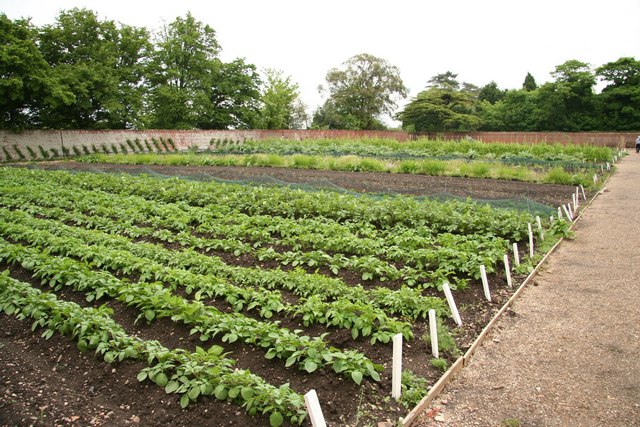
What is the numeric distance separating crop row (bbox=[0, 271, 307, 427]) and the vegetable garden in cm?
2

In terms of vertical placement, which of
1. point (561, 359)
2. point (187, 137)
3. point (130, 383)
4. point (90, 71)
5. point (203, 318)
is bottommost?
point (561, 359)

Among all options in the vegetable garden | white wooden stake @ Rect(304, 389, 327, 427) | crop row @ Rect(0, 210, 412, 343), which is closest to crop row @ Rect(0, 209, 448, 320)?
the vegetable garden

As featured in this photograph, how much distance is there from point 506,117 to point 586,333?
178 ft

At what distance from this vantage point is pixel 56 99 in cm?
2997

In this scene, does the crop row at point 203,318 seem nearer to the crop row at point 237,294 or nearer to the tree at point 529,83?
the crop row at point 237,294

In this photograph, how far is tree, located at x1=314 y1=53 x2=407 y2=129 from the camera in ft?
195

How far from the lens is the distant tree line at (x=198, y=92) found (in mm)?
30203

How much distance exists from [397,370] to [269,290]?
2.76 metres

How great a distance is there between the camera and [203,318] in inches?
199

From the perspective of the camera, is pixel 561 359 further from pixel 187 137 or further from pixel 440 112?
pixel 440 112

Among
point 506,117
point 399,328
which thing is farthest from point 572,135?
point 399,328

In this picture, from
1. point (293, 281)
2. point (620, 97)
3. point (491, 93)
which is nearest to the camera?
point (293, 281)

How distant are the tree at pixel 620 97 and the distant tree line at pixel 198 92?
10 cm

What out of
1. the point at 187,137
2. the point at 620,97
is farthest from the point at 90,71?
A: the point at 620,97
